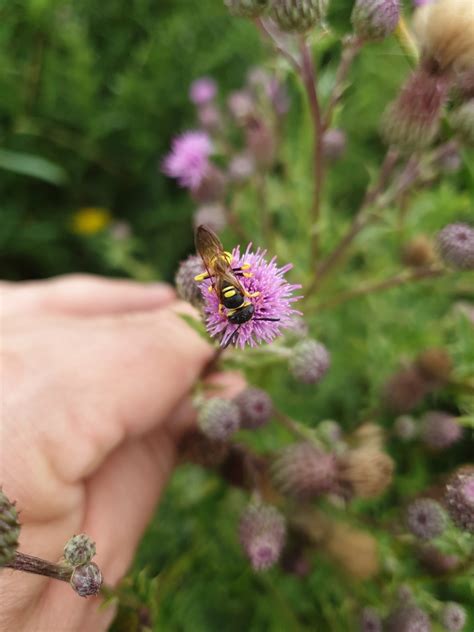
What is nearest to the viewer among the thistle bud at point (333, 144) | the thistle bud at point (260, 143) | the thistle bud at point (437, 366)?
the thistle bud at point (437, 366)

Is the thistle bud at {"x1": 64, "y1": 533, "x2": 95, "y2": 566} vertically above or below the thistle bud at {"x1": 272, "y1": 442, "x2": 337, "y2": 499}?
above

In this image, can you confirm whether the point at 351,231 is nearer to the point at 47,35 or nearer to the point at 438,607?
the point at 438,607

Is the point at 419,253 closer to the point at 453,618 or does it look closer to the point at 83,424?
the point at 453,618

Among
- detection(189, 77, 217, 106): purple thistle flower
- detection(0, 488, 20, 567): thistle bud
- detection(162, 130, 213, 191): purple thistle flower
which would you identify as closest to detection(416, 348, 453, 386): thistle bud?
detection(162, 130, 213, 191): purple thistle flower

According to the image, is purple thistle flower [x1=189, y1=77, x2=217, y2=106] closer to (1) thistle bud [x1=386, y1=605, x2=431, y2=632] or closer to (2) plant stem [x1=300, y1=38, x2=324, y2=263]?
(2) plant stem [x1=300, y1=38, x2=324, y2=263]

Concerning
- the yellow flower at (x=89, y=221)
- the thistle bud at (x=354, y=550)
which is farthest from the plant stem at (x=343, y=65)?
the yellow flower at (x=89, y=221)

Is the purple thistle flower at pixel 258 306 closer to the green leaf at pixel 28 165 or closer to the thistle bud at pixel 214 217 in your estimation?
the thistle bud at pixel 214 217
